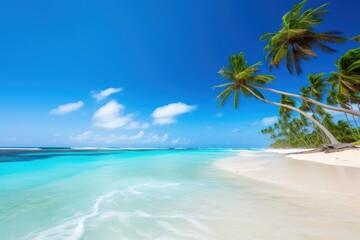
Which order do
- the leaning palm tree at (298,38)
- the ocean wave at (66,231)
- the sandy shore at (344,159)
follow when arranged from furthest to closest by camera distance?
1. the leaning palm tree at (298,38)
2. the sandy shore at (344,159)
3. the ocean wave at (66,231)

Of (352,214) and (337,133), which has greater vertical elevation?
(337,133)

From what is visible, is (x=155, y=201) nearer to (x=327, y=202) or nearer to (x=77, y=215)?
(x=77, y=215)

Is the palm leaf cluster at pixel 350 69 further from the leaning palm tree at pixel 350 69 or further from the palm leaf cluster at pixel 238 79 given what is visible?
the palm leaf cluster at pixel 238 79

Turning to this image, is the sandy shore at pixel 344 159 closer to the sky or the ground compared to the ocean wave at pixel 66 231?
closer to the sky

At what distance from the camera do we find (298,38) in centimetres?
1566

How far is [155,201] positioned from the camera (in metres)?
4.40

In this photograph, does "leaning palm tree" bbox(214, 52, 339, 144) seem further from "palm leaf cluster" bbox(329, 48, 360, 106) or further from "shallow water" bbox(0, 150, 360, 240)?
"shallow water" bbox(0, 150, 360, 240)

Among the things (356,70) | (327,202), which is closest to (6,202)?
(327,202)

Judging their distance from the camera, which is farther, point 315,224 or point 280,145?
point 280,145

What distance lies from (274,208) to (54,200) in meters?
4.99

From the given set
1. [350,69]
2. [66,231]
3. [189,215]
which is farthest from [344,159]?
[66,231]

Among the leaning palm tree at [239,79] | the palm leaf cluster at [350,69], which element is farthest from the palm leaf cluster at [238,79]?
the palm leaf cluster at [350,69]

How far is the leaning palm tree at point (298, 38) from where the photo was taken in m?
14.2

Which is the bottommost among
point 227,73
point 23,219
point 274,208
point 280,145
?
point 23,219
